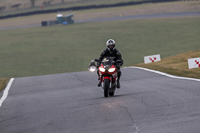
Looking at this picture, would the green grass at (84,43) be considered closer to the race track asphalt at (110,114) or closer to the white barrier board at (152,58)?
the white barrier board at (152,58)

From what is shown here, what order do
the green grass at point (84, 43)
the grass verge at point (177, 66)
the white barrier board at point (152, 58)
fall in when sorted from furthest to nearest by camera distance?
1. the green grass at point (84, 43)
2. the white barrier board at point (152, 58)
3. the grass verge at point (177, 66)

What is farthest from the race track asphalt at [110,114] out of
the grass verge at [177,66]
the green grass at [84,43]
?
the green grass at [84,43]

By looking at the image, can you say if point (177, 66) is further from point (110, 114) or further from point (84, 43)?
point (84, 43)

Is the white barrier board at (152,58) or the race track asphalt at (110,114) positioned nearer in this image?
the race track asphalt at (110,114)

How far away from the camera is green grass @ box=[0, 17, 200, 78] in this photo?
36.2m

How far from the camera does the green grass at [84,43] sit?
119ft

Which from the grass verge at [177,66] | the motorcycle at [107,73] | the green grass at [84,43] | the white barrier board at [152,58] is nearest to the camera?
the motorcycle at [107,73]

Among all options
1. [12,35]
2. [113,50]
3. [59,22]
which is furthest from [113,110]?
[59,22]

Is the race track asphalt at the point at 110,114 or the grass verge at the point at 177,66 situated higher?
the race track asphalt at the point at 110,114

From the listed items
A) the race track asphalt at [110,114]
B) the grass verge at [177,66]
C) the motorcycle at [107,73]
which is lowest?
the grass verge at [177,66]

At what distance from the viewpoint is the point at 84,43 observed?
1809 inches

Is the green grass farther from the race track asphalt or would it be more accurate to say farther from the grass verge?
the race track asphalt

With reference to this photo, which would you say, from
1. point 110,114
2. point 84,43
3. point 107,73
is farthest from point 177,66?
point 84,43

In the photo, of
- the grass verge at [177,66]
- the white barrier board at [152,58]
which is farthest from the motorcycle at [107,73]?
the white barrier board at [152,58]
